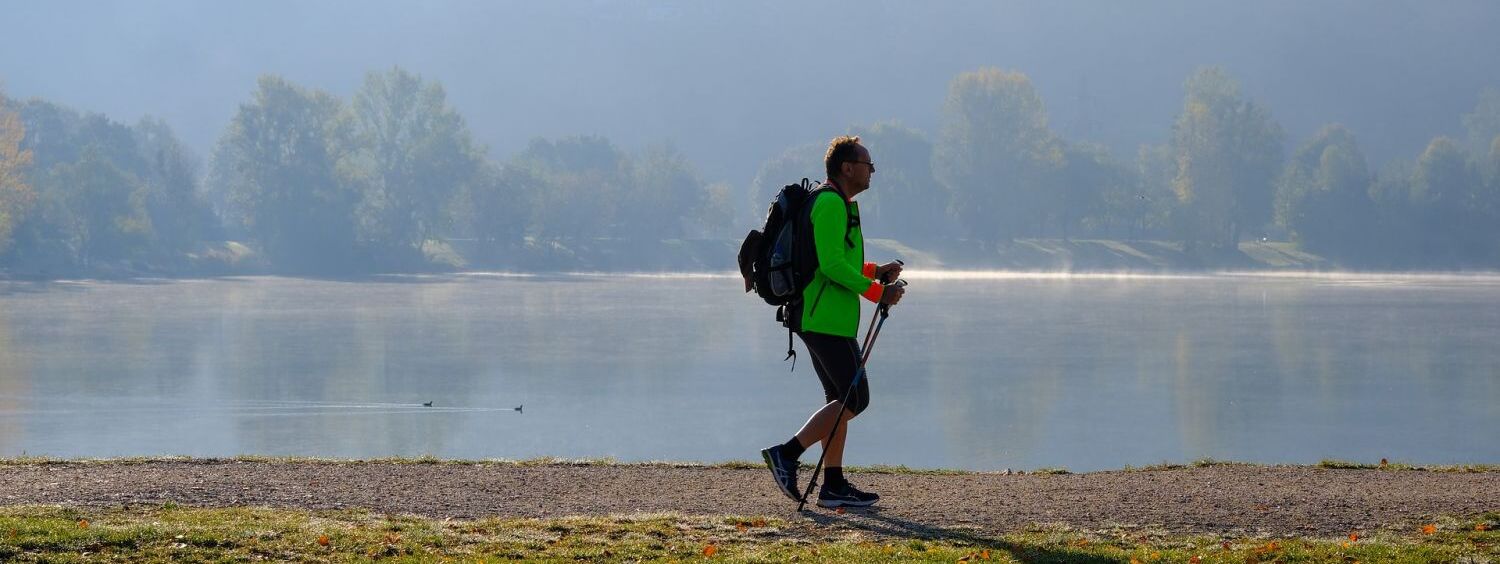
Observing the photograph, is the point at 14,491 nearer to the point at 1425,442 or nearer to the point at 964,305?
the point at 1425,442

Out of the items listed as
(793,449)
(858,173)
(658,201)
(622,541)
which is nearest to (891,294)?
(858,173)

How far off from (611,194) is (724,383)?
8836 cm

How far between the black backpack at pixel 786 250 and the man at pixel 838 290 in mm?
59

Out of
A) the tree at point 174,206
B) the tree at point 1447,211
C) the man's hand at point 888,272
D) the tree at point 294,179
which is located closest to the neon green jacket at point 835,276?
the man's hand at point 888,272

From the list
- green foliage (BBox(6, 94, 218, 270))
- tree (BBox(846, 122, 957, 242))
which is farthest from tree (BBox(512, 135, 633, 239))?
green foliage (BBox(6, 94, 218, 270))

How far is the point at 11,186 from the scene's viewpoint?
76.8m

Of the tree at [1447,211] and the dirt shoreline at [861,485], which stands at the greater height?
the tree at [1447,211]

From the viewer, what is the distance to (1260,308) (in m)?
51.8

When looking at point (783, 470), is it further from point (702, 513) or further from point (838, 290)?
point (838, 290)

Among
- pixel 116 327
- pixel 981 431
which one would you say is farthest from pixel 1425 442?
pixel 116 327

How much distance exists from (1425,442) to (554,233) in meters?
90.9

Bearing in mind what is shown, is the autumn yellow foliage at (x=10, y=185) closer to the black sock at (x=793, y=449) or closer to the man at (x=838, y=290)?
the black sock at (x=793, y=449)

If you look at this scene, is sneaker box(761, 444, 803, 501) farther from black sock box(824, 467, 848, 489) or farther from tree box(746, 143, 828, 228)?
tree box(746, 143, 828, 228)

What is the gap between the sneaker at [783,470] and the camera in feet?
31.2
